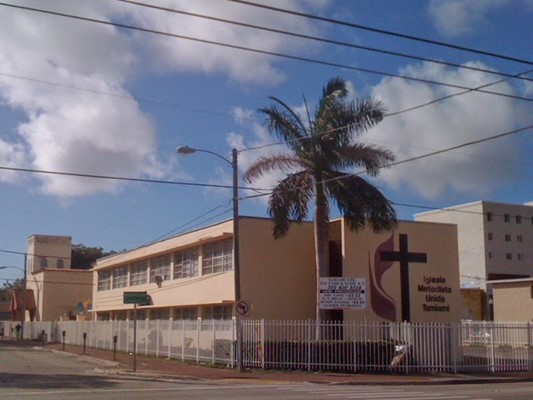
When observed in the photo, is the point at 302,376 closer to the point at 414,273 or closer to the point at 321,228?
the point at 321,228

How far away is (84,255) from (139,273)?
6438cm

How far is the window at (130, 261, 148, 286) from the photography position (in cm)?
4869

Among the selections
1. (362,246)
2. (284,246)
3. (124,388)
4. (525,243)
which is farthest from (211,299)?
(525,243)

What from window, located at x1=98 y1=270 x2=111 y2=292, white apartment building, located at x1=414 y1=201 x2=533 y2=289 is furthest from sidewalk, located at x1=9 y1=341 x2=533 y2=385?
white apartment building, located at x1=414 y1=201 x2=533 y2=289

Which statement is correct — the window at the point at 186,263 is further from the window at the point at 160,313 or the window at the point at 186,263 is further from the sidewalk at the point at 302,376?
the sidewalk at the point at 302,376

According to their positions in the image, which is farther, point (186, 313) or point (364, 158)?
point (186, 313)

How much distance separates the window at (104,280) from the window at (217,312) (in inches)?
676

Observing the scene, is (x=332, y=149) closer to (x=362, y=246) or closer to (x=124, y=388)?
(x=362, y=246)

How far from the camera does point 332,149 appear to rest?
1278 inches

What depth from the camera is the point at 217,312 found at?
39.1m

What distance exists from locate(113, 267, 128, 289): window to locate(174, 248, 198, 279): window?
9617 mm

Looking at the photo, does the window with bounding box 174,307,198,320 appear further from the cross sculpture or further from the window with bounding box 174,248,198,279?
the cross sculpture

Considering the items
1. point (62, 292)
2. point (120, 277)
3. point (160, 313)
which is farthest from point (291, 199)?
point (62, 292)

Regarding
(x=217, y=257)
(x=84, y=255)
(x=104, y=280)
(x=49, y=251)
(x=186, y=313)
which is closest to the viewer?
(x=217, y=257)
